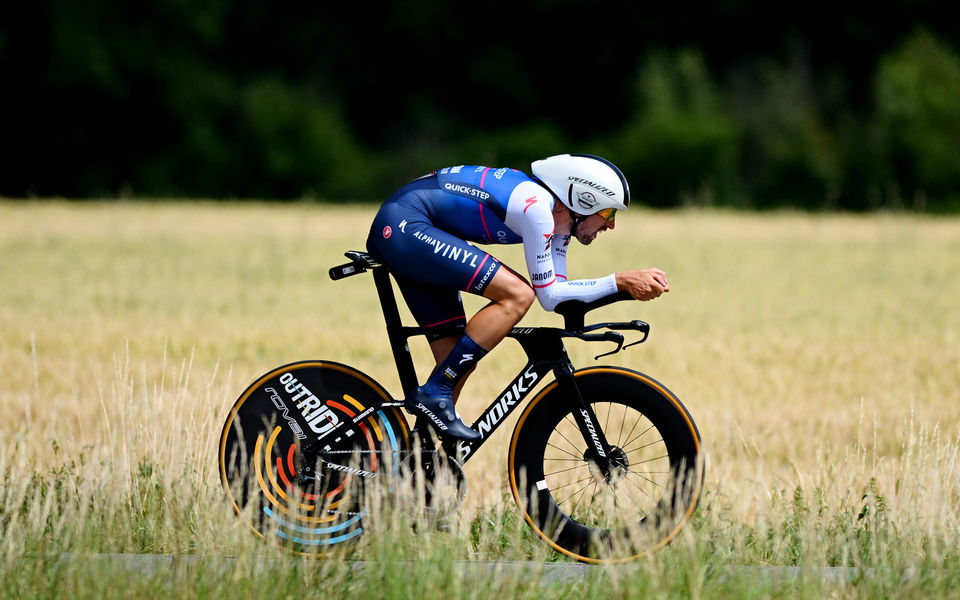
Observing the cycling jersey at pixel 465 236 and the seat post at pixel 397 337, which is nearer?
the cycling jersey at pixel 465 236

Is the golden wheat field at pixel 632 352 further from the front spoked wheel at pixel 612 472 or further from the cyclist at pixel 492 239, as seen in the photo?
the cyclist at pixel 492 239

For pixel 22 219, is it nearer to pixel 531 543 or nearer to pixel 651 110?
pixel 531 543

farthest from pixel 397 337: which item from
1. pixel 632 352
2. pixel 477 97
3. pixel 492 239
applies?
pixel 477 97

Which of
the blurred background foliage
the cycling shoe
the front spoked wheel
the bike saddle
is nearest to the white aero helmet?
the front spoked wheel

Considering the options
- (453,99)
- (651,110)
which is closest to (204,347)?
(651,110)

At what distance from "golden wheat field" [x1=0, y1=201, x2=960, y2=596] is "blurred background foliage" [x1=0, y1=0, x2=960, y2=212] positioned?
51.2 ft

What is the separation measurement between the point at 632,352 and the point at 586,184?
711cm

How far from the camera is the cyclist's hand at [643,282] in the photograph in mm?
5121

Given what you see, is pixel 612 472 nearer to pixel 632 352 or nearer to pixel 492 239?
pixel 492 239

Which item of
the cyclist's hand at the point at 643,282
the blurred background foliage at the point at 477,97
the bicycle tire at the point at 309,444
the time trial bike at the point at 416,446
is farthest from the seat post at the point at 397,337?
the blurred background foliage at the point at 477,97

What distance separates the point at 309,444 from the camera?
5.56 metres

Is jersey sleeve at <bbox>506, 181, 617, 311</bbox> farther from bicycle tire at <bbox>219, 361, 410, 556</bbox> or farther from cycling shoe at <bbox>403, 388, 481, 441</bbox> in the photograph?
bicycle tire at <bbox>219, 361, 410, 556</bbox>

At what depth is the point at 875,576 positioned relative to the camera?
4711 mm

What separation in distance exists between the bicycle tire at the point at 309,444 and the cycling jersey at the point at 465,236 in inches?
20.3
